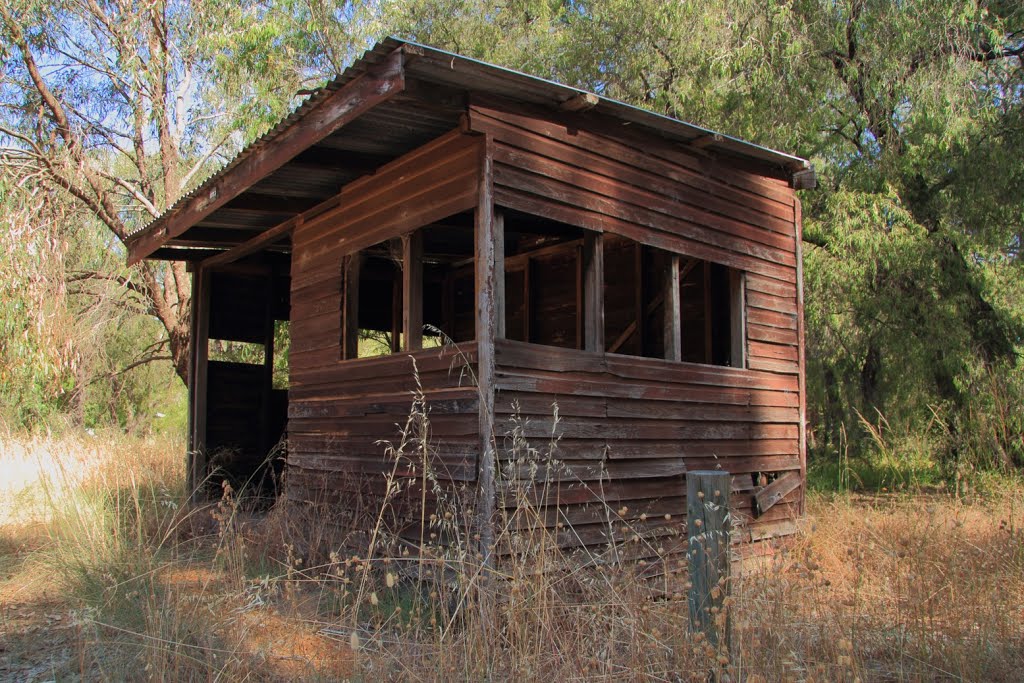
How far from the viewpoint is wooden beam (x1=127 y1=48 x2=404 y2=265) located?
5254 millimetres

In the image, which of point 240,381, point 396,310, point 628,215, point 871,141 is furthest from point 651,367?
point 871,141

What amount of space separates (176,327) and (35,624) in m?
10.6

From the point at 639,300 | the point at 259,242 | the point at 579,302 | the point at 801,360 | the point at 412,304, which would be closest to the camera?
the point at 412,304

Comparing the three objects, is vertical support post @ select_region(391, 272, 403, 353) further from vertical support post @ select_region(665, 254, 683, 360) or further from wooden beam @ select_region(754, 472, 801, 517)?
wooden beam @ select_region(754, 472, 801, 517)

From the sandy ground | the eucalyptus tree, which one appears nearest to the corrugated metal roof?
the sandy ground

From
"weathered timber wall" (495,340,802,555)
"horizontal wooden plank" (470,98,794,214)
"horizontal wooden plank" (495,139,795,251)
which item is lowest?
"weathered timber wall" (495,340,802,555)

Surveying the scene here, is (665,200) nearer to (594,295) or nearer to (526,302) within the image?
(594,295)

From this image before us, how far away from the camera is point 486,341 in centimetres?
566

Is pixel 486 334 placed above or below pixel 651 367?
above

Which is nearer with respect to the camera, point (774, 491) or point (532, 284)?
point (774, 491)

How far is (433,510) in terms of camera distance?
627 cm

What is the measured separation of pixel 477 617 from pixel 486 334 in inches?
75.6

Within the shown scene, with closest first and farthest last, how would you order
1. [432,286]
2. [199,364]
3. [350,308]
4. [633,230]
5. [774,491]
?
1. [633,230]
2. [350,308]
3. [774,491]
4. [199,364]
5. [432,286]

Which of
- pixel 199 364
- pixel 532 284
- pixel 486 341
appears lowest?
pixel 486 341
